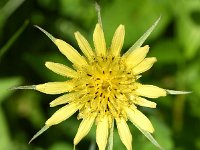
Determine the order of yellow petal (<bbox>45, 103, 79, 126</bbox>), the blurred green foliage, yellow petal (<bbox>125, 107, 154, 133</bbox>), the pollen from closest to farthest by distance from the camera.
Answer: yellow petal (<bbox>125, 107, 154, 133</bbox>)
yellow petal (<bbox>45, 103, 79, 126</bbox>)
the pollen
the blurred green foliage

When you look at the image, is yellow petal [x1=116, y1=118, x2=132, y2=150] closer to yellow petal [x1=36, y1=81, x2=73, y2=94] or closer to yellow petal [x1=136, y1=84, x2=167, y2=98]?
yellow petal [x1=136, y1=84, x2=167, y2=98]

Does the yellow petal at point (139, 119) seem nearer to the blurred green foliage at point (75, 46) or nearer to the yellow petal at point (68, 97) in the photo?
the yellow petal at point (68, 97)

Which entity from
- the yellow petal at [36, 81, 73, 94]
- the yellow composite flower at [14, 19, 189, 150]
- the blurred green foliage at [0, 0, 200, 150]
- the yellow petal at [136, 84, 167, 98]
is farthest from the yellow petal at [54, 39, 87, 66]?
the blurred green foliage at [0, 0, 200, 150]

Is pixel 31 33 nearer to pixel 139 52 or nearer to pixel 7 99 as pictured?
pixel 7 99

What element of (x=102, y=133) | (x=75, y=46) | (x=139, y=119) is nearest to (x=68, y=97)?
(x=102, y=133)

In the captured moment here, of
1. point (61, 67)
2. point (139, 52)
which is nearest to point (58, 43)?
point (61, 67)

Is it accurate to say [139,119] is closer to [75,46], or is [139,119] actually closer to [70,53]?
[70,53]

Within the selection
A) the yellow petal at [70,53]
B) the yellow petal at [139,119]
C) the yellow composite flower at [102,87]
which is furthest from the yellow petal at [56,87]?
the yellow petal at [139,119]
